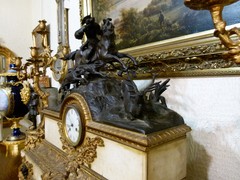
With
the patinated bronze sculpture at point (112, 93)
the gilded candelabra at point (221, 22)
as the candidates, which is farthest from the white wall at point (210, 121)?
the gilded candelabra at point (221, 22)

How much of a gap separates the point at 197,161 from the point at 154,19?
68cm

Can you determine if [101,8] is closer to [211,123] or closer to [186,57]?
[186,57]

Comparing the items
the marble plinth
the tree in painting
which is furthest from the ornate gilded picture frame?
the tree in painting

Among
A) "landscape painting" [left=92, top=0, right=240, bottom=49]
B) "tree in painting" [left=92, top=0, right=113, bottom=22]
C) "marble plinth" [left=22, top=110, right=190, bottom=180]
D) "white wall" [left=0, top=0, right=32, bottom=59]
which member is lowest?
"marble plinth" [left=22, top=110, right=190, bottom=180]

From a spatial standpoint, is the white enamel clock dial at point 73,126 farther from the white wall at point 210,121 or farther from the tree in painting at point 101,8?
the tree in painting at point 101,8

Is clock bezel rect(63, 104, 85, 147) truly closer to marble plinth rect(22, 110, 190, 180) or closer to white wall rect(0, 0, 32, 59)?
marble plinth rect(22, 110, 190, 180)

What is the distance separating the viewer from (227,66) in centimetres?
65

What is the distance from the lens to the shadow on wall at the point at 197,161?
75 cm

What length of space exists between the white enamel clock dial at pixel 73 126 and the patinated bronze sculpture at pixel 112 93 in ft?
0.25

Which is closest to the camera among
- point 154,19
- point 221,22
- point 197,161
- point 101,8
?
point 221,22

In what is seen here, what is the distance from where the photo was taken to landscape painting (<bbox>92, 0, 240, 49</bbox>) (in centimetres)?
70

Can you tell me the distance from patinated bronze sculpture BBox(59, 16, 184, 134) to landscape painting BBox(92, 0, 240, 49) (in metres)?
0.24

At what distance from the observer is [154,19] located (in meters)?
0.88

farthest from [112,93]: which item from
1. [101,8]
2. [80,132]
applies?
[101,8]
